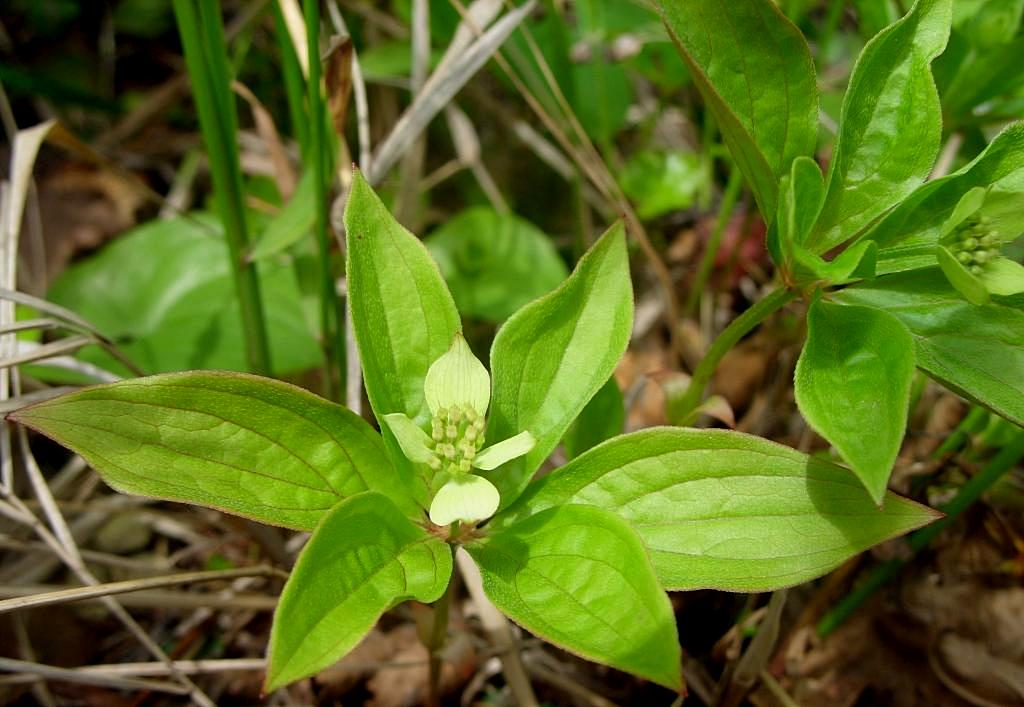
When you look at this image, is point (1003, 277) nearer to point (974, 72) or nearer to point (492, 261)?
point (974, 72)

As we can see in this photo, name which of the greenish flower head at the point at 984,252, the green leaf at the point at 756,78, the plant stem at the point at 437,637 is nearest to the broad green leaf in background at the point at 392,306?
the plant stem at the point at 437,637

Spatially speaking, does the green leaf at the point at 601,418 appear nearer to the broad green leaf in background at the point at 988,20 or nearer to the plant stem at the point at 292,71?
the plant stem at the point at 292,71

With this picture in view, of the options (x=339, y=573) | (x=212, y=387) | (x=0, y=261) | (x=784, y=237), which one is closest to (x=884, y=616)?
(x=784, y=237)

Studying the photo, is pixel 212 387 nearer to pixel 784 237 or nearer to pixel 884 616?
pixel 784 237

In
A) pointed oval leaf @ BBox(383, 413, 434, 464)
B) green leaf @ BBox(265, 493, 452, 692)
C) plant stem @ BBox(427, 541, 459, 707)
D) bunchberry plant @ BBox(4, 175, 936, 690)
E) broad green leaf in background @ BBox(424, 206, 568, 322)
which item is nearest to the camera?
green leaf @ BBox(265, 493, 452, 692)

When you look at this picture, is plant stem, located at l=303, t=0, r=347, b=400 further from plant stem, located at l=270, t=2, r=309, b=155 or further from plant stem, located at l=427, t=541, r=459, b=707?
plant stem, located at l=427, t=541, r=459, b=707

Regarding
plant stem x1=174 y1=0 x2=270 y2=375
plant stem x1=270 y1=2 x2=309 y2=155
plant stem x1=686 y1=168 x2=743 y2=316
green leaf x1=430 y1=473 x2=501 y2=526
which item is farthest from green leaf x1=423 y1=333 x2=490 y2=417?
plant stem x1=686 y1=168 x2=743 y2=316

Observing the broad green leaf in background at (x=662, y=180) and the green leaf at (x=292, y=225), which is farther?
the broad green leaf in background at (x=662, y=180)
